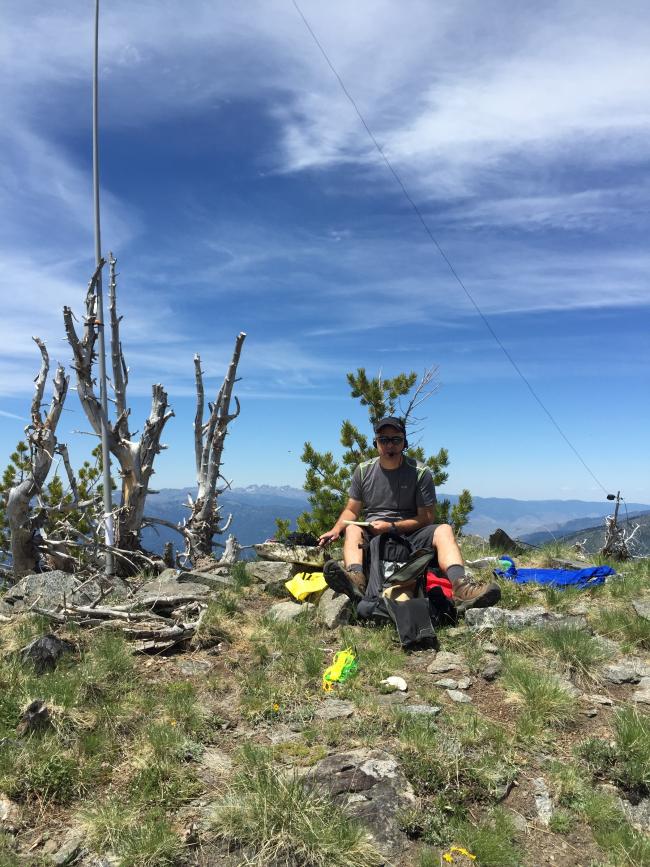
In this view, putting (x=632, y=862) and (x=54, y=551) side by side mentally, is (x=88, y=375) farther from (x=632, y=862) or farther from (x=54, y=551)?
(x=632, y=862)

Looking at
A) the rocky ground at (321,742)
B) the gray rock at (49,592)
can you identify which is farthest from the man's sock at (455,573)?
the gray rock at (49,592)

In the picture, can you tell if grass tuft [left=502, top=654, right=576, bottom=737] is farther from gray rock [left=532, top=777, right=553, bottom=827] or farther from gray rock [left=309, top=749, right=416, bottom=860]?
gray rock [left=309, top=749, right=416, bottom=860]

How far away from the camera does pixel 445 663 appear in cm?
475

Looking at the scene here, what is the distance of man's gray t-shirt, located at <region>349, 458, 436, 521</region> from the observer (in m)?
6.50

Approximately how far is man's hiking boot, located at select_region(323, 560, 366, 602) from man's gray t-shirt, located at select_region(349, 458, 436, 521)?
0.87 meters

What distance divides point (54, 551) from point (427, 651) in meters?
5.78

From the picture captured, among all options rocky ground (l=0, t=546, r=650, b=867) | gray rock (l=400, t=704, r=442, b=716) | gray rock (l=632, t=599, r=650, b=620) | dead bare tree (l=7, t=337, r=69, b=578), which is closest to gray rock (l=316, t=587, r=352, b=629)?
rocky ground (l=0, t=546, r=650, b=867)

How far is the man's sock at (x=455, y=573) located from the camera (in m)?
5.67

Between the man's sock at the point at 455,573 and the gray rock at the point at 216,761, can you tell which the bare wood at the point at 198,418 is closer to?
the man's sock at the point at 455,573

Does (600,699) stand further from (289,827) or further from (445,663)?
(289,827)

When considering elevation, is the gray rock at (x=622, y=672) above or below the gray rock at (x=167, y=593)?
below

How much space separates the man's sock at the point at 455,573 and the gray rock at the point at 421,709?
70.0 inches

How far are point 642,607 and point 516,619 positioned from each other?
1368 millimetres

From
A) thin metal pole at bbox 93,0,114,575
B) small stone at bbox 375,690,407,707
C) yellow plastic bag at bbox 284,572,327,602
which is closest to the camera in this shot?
small stone at bbox 375,690,407,707
